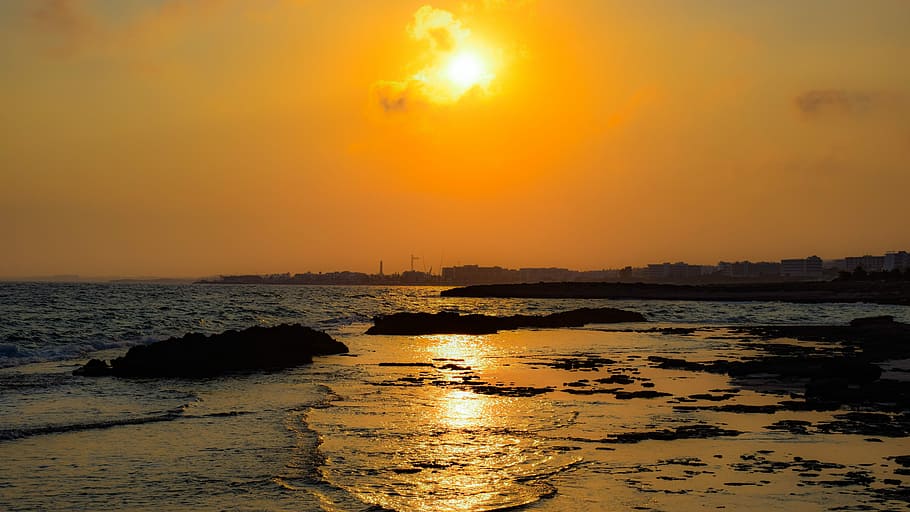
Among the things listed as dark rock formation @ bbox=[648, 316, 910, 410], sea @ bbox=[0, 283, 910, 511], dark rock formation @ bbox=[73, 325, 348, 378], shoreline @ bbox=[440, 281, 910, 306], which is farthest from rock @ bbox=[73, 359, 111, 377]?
shoreline @ bbox=[440, 281, 910, 306]

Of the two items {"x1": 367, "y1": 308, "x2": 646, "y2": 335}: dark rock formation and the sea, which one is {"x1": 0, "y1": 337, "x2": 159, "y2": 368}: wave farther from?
{"x1": 367, "y1": 308, "x2": 646, "y2": 335}: dark rock formation

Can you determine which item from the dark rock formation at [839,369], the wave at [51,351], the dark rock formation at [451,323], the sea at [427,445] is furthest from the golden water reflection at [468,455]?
the dark rock formation at [451,323]

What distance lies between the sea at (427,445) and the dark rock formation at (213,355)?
1540mm

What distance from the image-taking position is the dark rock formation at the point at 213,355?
88.9 feet

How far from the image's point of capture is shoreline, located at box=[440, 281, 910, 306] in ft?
413

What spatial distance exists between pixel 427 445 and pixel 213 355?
16289mm

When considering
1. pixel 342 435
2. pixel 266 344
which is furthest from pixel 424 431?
pixel 266 344

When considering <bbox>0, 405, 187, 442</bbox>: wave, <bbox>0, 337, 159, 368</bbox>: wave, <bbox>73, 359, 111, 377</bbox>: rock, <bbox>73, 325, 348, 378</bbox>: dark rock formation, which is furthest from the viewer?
<bbox>0, 337, 159, 368</bbox>: wave

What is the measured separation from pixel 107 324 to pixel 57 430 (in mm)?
40741

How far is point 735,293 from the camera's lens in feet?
502

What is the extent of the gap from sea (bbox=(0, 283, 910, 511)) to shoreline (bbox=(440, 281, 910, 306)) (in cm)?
9860

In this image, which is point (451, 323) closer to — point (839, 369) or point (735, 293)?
point (839, 369)

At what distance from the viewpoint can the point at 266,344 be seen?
31844 mm

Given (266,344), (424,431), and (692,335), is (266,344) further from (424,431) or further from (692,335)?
(692,335)
